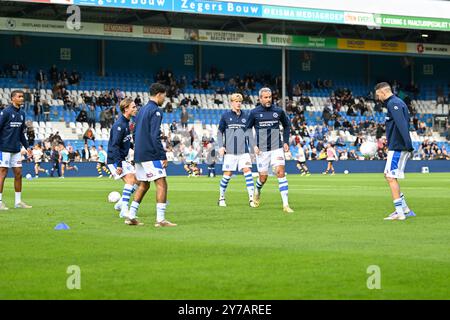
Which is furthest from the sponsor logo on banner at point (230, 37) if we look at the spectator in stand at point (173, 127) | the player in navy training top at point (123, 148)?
the player in navy training top at point (123, 148)

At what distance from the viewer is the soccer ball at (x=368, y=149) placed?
170ft

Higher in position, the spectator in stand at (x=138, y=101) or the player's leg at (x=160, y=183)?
the spectator in stand at (x=138, y=101)

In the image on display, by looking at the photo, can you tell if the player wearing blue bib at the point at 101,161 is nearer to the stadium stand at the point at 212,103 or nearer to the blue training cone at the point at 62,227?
the stadium stand at the point at 212,103

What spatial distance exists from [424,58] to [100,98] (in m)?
31.2

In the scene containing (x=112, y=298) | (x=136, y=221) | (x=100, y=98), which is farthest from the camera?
(x=100, y=98)

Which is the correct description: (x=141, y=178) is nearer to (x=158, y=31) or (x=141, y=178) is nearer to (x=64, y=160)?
(x=64, y=160)

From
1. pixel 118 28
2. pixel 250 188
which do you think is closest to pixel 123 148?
pixel 250 188

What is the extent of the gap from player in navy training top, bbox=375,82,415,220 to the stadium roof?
38.6 meters

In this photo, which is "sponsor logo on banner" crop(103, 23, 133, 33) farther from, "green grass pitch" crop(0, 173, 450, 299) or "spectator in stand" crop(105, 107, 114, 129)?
"green grass pitch" crop(0, 173, 450, 299)

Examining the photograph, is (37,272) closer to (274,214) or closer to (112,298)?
(112,298)

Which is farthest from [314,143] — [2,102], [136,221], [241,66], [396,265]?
[396,265]

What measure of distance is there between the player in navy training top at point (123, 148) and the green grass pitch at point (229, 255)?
2.56ft

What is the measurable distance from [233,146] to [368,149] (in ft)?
111

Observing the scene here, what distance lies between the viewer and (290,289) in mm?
7688
